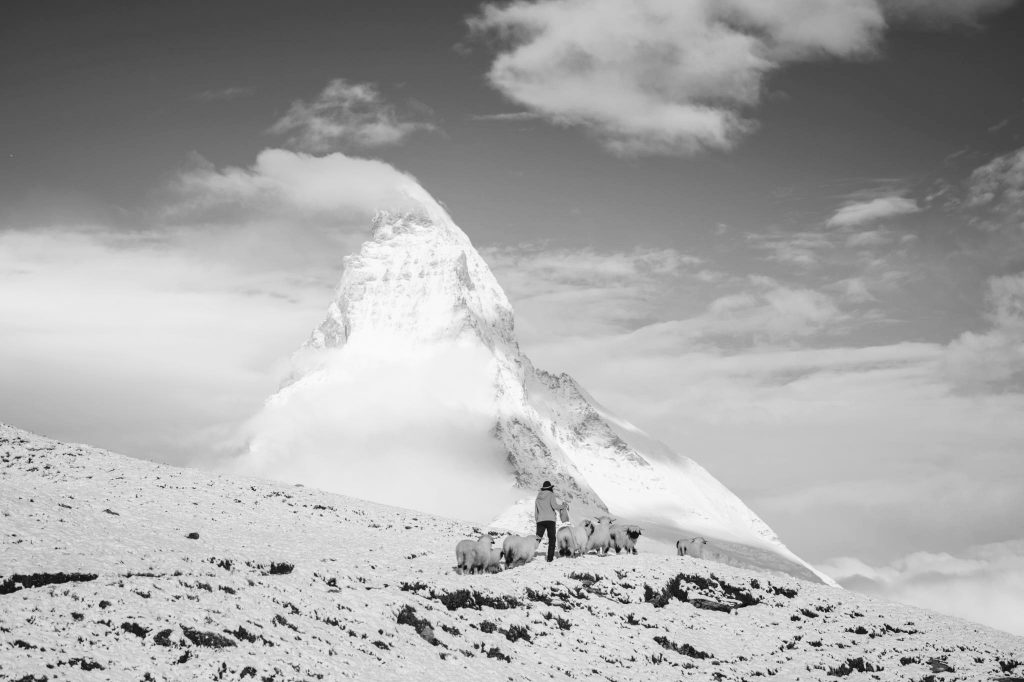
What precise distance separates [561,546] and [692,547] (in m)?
10.0

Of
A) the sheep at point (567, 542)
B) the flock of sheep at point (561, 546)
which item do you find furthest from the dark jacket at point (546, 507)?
the sheep at point (567, 542)

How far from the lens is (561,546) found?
39219mm

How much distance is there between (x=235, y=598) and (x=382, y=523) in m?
26.9

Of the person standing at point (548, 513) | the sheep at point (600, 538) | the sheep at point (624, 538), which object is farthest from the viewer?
the sheep at point (624, 538)

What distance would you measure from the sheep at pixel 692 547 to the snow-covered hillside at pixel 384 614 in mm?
5017

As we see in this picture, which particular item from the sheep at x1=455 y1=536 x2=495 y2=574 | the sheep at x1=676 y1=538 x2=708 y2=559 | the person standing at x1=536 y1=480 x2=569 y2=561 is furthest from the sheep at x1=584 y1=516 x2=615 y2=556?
the sheep at x1=455 y1=536 x2=495 y2=574

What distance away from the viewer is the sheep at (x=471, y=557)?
3494cm

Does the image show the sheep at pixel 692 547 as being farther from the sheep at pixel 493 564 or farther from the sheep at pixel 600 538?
the sheep at pixel 493 564

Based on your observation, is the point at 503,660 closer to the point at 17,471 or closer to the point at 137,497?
the point at 137,497

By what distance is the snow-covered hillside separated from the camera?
2061 centimetres

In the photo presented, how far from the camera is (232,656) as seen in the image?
20234 mm

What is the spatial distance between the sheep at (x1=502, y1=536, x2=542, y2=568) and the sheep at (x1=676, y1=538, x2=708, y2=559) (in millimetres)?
11722

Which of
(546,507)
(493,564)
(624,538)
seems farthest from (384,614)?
(624,538)

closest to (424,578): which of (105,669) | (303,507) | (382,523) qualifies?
(105,669)
